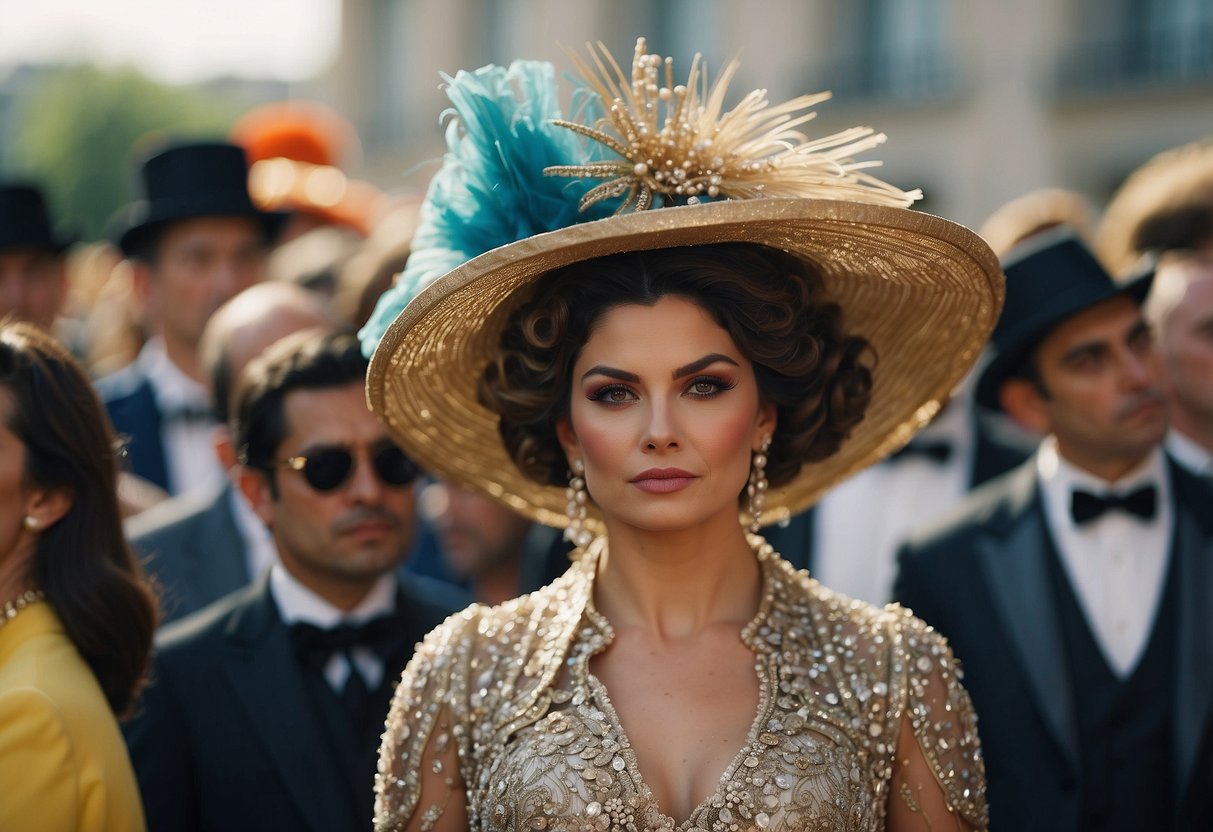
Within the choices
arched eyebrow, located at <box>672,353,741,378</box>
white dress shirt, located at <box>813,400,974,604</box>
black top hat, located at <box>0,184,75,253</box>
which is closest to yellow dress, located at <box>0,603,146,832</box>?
arched eyebrow, located at <box>672,353,741,378</box>

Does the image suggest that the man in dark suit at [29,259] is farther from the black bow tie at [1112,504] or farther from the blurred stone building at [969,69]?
the blurred stone building at [969,69]

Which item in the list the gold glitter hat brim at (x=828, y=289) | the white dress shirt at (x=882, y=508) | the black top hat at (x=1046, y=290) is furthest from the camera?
the white dress shirt at (x=882, y=508)

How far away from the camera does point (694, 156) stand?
318 centimetres

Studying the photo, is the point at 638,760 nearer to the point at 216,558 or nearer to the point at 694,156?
the point at 694,156

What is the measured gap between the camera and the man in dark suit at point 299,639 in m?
3.79

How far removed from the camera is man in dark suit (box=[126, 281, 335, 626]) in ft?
15.8

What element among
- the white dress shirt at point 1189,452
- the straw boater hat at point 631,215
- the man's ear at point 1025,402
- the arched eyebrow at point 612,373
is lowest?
the white dress shirt at point 1189,452

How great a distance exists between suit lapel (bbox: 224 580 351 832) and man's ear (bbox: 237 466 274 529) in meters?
0.27

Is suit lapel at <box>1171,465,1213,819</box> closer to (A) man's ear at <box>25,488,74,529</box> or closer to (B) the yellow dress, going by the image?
(B) the yellow dress

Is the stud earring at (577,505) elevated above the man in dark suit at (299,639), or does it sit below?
above

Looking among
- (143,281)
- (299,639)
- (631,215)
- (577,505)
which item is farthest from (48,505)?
(143,281)

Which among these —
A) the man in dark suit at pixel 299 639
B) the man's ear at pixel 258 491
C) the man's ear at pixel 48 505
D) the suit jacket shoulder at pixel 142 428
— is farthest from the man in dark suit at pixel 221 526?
the man's ear at pixel 48 505

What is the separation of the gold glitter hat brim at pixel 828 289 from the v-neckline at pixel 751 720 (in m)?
0.34

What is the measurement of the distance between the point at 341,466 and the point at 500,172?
112 centimetres
